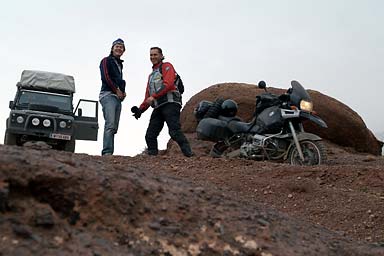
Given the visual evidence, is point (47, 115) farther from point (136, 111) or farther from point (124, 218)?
point (124, 218)

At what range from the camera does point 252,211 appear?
8.50 feet

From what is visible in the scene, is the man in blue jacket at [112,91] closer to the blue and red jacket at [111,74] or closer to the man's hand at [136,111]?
the blue and red jacket at [111,74]

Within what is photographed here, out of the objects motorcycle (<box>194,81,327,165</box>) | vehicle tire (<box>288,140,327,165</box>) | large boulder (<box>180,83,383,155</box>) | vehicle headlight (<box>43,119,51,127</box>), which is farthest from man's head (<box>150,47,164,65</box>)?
large boulder (<box>180,83,383,155</box>)

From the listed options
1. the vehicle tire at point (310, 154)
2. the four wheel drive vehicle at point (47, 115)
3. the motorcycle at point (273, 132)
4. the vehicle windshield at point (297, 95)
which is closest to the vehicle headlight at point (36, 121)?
the four wheel drive vehicle at point (47, 115)

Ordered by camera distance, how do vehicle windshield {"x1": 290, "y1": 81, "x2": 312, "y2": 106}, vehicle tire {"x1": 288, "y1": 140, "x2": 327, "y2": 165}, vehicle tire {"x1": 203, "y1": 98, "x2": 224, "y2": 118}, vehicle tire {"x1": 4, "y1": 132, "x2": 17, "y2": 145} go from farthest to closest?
vehicle tire {"x1": 4, "y1": 132, "x2": 17, "y2": 145} → vehicle tire {"x1": 203, "y1": 98, "x2": 224, "y2": 118} → vehicle windshield {"x1": 290, "y1": 81, "x2": 312, "y2": 106} → vehicle tire {"x1": 288, "y1": 140, "x2": 327, "y2": 165}

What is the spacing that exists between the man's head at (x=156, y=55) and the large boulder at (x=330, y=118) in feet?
21.8

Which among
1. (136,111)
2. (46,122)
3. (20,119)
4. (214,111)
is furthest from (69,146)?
(136,111)

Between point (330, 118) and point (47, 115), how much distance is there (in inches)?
267

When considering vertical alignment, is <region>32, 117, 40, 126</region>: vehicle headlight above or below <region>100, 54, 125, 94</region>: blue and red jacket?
below

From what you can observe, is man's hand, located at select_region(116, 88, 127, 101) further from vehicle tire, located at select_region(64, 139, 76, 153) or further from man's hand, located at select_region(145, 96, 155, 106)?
vehicle tire, located at select_region(64, 139, 76, 153)

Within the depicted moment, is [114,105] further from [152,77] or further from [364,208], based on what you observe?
[364,208]

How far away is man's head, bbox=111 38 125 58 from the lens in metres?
7.17

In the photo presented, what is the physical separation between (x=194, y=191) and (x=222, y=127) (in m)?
6.31

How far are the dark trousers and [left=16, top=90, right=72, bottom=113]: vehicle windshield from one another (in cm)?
541
